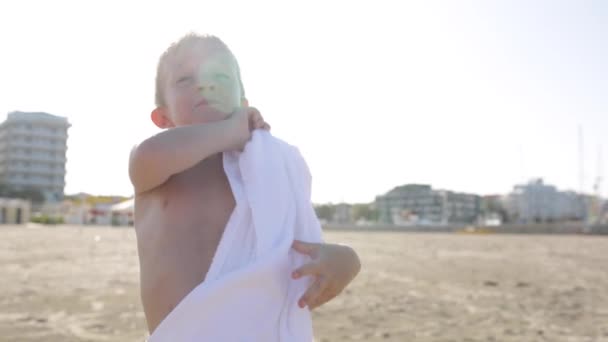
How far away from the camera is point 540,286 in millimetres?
8234

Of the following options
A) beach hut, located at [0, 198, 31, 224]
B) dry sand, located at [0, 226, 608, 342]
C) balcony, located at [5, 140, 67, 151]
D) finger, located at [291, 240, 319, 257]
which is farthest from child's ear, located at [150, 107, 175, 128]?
beach hut, located at [0, 198, 31, 224]

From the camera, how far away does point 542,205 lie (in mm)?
97500

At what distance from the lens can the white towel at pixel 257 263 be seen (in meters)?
1.14

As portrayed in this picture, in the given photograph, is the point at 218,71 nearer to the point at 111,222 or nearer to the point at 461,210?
the point at 111,222

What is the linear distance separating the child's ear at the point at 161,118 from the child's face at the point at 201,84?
0.07 m

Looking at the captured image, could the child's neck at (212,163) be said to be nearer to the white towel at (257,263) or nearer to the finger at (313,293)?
the white towel at (257,263)

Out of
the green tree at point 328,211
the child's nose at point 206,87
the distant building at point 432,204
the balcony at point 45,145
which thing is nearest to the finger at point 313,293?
the child's nose at point 206,87

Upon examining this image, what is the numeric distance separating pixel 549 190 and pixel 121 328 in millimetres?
105746

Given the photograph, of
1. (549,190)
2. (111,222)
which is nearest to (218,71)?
(111,222)

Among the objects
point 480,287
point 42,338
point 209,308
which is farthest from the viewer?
point 480,287

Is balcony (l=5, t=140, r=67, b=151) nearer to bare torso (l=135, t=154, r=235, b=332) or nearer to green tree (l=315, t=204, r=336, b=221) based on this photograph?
bare torso (l=135, t=154, r=235, b=332)

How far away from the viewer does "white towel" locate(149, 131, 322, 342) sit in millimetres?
1136

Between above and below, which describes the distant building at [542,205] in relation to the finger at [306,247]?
above

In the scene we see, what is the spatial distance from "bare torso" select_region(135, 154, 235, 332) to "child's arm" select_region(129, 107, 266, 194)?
0.19 feet
